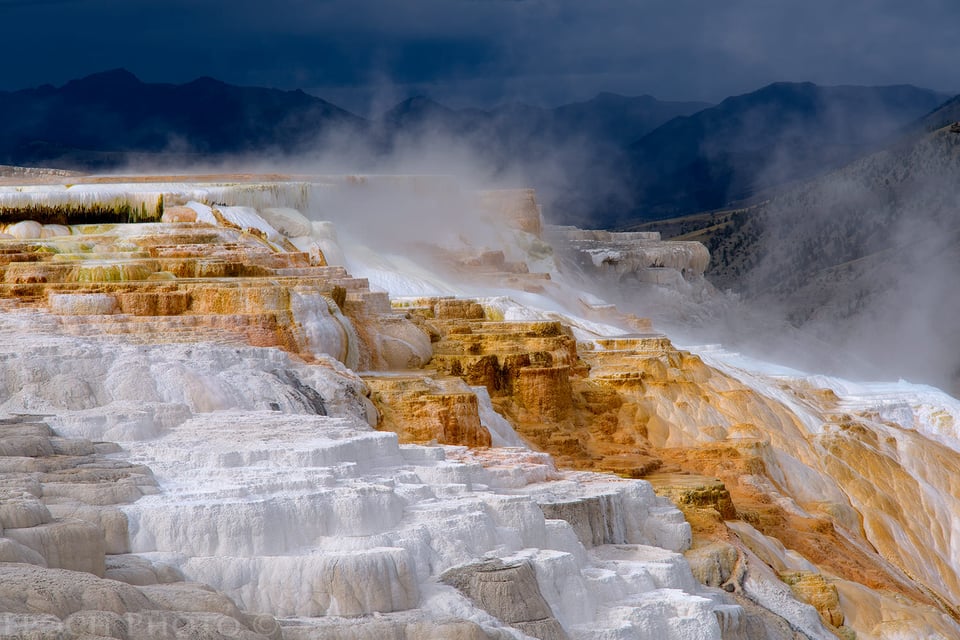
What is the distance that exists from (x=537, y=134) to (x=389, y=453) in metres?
100

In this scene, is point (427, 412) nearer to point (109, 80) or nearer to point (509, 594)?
point (509, 594)

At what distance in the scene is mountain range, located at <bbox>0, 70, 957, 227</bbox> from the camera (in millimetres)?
72562

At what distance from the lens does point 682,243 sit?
149 feet

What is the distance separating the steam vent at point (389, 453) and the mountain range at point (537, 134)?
22792mm

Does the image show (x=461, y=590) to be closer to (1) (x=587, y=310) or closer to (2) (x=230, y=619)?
(2) (x=230, y=619)

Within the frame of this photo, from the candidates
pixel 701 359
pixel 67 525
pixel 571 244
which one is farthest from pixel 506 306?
pixel 571 244

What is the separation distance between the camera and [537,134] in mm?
112438

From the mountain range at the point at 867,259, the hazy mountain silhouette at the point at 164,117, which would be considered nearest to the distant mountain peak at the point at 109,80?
the hazy mountain silhouette at the point at 164,117

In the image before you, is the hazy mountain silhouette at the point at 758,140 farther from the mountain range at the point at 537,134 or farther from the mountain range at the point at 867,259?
the mountain range at the point at 867,259

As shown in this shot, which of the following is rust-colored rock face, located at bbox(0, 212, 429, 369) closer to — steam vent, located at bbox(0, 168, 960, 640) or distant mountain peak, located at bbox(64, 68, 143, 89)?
steam vent, located at bbox(0, 168, 960, 640)

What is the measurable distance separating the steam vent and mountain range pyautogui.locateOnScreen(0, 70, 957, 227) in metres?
22.8

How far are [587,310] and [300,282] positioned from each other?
12.4 meters

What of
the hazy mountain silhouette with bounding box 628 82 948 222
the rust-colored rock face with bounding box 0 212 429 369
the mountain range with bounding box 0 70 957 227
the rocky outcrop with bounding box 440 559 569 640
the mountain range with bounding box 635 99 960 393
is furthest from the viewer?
the hazy mountain silhouette with bounding box 628 82 948 222

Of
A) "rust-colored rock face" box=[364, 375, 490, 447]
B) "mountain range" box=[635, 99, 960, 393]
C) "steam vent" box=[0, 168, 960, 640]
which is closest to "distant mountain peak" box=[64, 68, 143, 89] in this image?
"mountain range" box=[635, 99, 960, 393]
